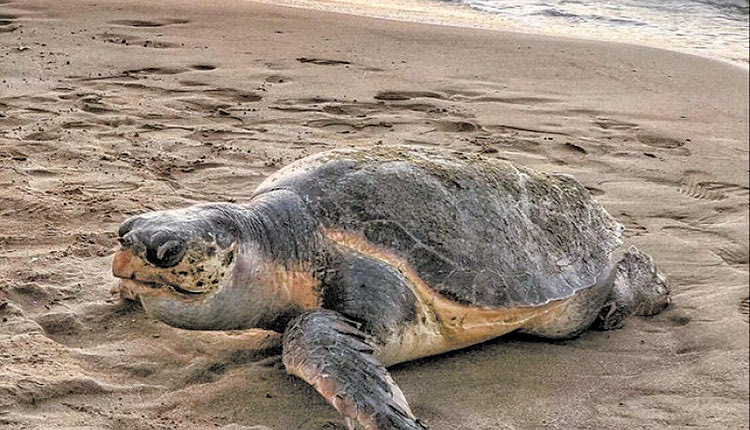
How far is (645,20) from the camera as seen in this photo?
33.8 ft

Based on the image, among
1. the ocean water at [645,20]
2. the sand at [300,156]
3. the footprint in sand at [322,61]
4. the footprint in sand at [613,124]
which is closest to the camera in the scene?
the sand at [300,156]

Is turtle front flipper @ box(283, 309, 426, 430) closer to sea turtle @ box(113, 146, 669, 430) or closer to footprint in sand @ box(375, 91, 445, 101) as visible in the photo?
sea turtle @ box(113, 146, 669, 430)

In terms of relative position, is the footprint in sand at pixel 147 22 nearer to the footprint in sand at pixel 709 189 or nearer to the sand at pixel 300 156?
the sand at pixel 300 156

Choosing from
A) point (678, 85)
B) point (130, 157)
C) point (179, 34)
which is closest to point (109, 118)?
point (130, 157)

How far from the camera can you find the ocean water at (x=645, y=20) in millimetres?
8938

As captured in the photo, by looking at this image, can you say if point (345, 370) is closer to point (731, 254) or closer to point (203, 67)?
point (731, 254)

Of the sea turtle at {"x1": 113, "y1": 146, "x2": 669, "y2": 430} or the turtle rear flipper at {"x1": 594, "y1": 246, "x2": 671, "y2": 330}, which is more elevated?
the sea turtle at {"x1": 113, "y1": 146, "x2": 669, "y2": 430}

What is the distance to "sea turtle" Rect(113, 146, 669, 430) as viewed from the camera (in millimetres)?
2500

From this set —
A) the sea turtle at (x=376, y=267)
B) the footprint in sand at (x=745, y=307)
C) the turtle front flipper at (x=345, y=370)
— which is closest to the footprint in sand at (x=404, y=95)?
the sea turtle at (x=376, y=267)

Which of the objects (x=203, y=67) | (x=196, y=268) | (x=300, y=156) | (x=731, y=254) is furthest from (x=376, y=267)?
(x=203, y=67)

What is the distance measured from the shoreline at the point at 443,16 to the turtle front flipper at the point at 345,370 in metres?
6.43

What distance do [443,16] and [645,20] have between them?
2.38 m

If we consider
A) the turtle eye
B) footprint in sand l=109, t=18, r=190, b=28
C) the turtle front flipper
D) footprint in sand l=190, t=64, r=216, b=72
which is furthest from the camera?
footprint in sand l=109, t=18, r=190, b=28

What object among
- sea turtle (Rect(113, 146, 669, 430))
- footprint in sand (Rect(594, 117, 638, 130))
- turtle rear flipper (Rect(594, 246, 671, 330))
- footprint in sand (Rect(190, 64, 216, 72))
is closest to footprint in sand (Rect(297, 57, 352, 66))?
footprint in sand (Rect(190, 64, 216, 72))
